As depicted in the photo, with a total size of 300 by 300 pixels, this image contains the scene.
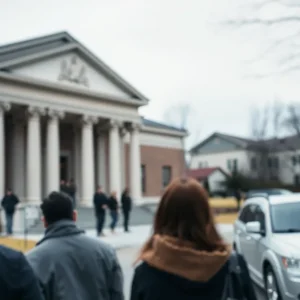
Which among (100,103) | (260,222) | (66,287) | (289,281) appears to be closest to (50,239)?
(66,287)

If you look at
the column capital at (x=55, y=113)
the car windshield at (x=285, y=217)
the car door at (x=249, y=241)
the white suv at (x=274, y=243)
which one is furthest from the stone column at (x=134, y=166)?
the car windshield at (x=285, y=217)

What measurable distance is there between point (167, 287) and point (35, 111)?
1035 inches

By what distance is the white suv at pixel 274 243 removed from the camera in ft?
20.4

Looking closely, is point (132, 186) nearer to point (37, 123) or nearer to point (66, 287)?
point (37, 123)

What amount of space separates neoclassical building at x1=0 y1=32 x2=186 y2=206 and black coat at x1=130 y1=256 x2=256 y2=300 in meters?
24.9

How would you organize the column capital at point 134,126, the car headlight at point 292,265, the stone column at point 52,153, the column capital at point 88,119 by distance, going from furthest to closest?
the column capital at point 134,126
the column capital at point 88,119
the stone column at point 52,153
the car headlight at point 292,265

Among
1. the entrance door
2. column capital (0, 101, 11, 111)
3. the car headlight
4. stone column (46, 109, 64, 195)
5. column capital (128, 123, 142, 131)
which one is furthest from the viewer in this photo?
column capital (128, 123, 142, 131)

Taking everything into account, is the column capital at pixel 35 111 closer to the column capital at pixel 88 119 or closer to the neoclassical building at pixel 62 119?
the neoclassical building at pixel 62 119

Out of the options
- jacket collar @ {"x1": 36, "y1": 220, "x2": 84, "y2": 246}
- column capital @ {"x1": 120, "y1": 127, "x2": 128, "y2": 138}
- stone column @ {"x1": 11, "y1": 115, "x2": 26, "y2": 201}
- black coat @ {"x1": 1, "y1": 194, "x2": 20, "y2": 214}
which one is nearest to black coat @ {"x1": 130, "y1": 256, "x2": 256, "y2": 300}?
jacket collar @ {"x1": 36, "y1": 220, "x2": 84, "y2": 246}

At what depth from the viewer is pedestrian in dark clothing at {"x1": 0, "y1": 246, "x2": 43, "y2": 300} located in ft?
7.32

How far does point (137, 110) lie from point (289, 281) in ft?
94.3

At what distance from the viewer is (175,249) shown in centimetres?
235

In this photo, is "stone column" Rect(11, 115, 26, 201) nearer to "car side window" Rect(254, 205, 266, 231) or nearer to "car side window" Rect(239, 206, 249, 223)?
"car side window" Rect(239, 206, 249, 223)

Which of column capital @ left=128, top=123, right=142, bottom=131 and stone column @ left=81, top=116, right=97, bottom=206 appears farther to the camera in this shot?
column capital @ left=128, top=123, right=142, bottom=131
